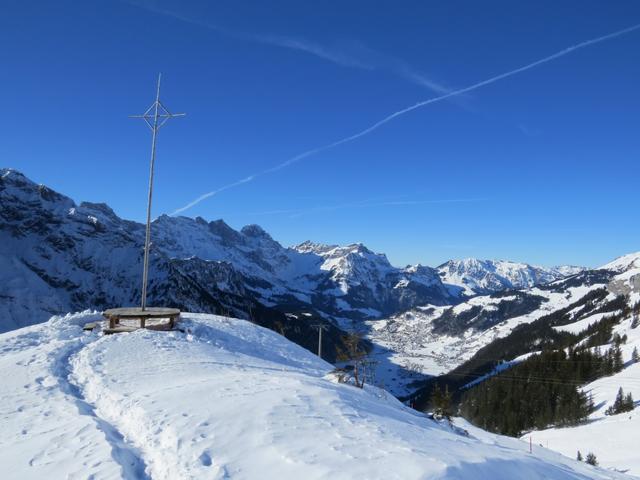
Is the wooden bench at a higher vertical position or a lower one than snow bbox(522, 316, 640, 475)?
higher

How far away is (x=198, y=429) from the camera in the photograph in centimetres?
1383

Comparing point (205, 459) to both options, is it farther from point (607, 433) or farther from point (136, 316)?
point (607, 433)

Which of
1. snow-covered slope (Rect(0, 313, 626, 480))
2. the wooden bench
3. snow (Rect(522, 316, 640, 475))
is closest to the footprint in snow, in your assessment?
snow-covered slope (Rect(0, 313, 626, 480))

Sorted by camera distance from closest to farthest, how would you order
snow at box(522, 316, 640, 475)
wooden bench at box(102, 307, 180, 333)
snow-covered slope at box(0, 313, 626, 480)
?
snow-covered slope at box(0, 313, 626, 480), wooden bench at box(102, 307, 180, 333), snow at box(522, 316, 640, 475)

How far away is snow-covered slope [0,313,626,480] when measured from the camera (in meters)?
11.7

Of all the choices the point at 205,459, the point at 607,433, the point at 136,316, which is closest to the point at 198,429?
the point at 205,459

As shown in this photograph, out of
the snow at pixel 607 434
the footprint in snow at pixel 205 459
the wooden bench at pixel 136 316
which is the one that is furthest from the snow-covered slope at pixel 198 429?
the snow at pixel 607 434

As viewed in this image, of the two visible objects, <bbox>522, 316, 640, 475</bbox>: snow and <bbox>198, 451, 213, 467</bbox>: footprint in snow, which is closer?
<bbox>198, 451, 213, 467</bbox>: footprint in snow

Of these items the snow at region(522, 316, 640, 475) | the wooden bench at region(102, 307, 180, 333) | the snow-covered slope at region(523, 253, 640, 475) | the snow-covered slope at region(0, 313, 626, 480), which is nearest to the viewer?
the snow-covered slope at region(0, 313, 626, 480)

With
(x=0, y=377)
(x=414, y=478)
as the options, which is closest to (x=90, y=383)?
(x=0, y=377)

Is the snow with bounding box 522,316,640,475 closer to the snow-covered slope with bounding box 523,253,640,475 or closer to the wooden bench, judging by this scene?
the snow-covered slope with bounding box 523,253,640,475

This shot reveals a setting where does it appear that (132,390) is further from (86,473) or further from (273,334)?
(273,334)

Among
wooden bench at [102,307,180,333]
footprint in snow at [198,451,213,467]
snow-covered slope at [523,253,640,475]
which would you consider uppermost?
wooden bench at [102,307,180,333]

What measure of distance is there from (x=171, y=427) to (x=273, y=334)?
24222 mm
